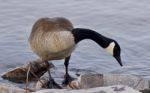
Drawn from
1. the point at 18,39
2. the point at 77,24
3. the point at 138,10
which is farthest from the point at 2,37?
the point at 138,10

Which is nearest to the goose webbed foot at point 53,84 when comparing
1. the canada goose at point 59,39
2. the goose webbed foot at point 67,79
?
the goose webbed foot at point 67,79

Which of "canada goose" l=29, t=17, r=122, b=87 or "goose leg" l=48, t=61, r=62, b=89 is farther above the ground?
"canada goose" l=29, t=17, r=122, b=87

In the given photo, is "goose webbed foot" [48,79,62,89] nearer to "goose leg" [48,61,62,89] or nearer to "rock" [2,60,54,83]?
"goose leg" [48,61,62,89]

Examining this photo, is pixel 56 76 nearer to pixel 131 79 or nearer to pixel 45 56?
pixel 45 56

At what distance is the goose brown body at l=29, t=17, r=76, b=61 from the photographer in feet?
24.6

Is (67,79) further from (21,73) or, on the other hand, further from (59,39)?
(59,39)

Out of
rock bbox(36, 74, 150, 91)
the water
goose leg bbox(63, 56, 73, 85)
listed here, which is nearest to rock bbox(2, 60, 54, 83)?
the water

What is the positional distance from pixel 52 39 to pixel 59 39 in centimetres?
11

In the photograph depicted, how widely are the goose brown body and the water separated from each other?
2.99 ft

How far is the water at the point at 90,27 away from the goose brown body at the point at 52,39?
2.99 ft

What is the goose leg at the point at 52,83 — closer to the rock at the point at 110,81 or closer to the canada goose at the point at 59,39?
the canada goose at the point at 59,39

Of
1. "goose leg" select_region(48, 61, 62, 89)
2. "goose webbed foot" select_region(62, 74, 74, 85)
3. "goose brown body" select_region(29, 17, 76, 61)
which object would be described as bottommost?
"goose webbed foot" select_region(62, 74, 74, 85)

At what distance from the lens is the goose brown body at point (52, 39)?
24.6 ft

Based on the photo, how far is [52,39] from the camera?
24.7ft
